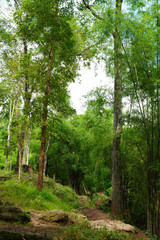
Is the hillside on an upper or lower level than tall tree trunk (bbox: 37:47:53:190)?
lower

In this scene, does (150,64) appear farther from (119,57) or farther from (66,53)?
(66,53)

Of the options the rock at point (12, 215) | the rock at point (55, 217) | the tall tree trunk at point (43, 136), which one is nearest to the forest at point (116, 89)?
the tall tree trunk at point (43, 136)

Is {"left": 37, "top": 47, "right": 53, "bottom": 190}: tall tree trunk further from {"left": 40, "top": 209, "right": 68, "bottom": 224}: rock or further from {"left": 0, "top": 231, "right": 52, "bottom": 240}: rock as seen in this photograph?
{"left": 0, "top": 231, "right": 52, "bottom": 240}: rock

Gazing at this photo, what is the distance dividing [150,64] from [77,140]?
1216 cm

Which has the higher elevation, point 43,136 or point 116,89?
point 116,89

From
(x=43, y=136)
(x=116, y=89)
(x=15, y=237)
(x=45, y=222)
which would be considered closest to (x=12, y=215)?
(x=45, y=222)

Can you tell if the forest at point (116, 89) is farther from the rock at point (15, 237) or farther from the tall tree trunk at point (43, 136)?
the rock at point (15, 237)

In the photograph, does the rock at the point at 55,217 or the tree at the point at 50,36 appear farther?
the tree at the point at 50,36

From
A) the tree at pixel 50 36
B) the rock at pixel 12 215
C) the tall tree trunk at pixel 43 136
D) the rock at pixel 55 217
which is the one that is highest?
the tree at pixel 50 36

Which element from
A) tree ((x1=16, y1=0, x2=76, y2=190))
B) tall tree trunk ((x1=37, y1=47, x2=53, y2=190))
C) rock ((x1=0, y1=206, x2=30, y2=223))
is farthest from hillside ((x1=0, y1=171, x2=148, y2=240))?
tree ((x1=16, y1=0, x2=76, y2=190))

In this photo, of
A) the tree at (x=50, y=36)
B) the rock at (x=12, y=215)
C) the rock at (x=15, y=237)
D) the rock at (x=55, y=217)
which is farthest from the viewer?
the tree at (x=50, y=36)

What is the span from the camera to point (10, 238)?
9.87ft

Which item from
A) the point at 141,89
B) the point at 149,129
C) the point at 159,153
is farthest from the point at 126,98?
the point at 159,153

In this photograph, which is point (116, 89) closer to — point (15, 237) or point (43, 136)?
point (43, 136)
